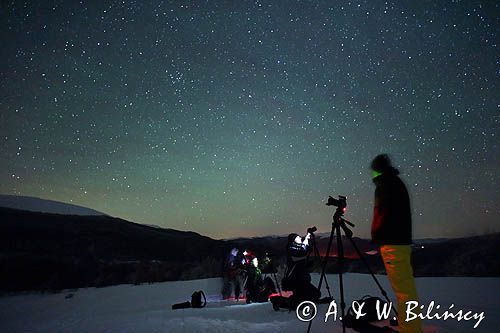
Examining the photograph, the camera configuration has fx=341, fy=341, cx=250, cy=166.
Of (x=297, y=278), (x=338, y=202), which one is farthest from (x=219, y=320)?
(x=338, y=202)

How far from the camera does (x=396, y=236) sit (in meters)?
3.95

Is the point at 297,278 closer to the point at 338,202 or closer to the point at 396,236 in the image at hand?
the point at 338,202

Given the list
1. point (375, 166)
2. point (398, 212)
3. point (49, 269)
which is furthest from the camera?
point (49, 269)

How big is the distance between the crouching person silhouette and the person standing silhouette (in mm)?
2709

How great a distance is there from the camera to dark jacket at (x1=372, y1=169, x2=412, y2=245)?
3967 mm

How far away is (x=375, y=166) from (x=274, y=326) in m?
2.89

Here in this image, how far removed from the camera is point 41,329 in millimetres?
6301

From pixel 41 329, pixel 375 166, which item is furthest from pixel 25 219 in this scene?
pixel 375 166

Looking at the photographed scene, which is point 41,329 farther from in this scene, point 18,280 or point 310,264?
point 18,280

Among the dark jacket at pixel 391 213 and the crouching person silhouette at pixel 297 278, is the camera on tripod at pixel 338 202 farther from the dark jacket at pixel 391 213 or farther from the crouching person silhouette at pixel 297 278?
the crouching person silhouette at pixel 297 278

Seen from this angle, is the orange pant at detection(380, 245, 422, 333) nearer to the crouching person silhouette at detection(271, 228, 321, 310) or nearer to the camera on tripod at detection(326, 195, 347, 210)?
the camera on tripod at detection(326, 195, 347, 210)

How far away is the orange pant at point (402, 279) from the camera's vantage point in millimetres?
3720

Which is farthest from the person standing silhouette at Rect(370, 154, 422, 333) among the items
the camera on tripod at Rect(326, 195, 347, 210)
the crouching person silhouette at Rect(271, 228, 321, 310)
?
the crouching person silhouette at Rect(271, 228, 321, 310)

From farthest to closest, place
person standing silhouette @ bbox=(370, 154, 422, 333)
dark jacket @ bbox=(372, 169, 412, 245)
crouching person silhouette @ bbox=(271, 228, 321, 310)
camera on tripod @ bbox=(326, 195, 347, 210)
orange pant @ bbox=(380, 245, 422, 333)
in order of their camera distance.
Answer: crouching person silhouette @ bbox=(271, 228, 321, 310)
camera on tripod @ bbox=(326, 195, 347, 210)
dark jacket @ bbox=(372, 169, 412, 245)
person standing silhouette @ bbox=(370, 154, 422, 333)
orange pant @ bbox=(380, 245, 422, 333)
